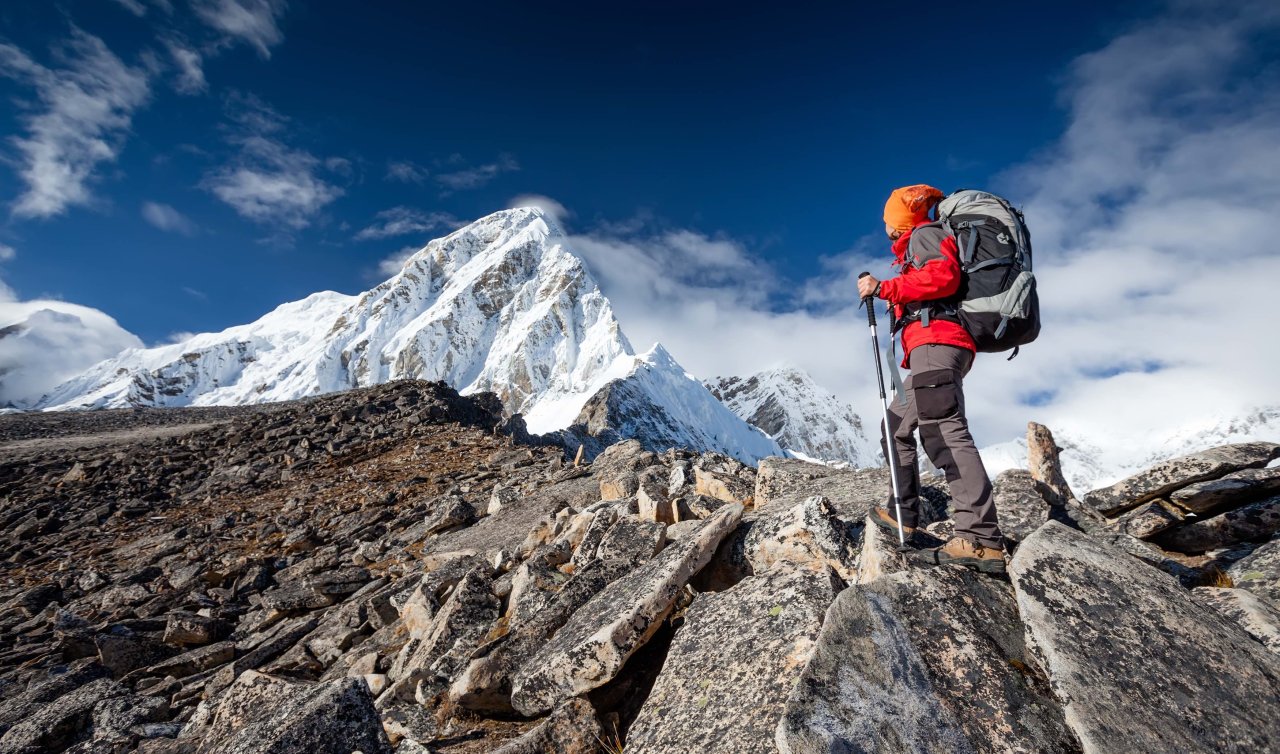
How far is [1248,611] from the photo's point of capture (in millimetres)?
3217

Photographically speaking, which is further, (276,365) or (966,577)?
(276,365)

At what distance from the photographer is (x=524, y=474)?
50.9ft

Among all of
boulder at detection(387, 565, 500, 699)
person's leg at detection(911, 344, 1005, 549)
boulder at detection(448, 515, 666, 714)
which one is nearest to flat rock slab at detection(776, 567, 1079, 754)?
person's leg at detection(911, 344, 1005, 549)

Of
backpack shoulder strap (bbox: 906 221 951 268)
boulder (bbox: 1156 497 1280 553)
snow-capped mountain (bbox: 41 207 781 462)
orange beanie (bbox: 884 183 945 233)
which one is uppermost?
snow-capped mountain (bbox: 41 207 781 462)

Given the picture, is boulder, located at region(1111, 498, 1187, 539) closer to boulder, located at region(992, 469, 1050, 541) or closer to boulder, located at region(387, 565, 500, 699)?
boulder, located at region(992, 469, 1050, 541)

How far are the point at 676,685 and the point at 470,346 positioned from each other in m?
205

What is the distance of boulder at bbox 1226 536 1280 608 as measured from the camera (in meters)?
3.71

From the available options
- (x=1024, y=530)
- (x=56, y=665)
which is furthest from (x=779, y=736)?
(x=56, y=665)

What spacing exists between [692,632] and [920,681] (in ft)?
5.02

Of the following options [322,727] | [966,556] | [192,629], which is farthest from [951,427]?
[192,629]

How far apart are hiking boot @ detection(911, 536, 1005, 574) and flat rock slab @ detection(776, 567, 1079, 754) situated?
11.0 inches

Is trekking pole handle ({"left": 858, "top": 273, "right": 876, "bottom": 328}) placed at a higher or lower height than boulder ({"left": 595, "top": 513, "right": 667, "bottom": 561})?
higher

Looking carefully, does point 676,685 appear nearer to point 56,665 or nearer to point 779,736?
point 779,736

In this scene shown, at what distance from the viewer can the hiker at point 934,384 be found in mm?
3932
